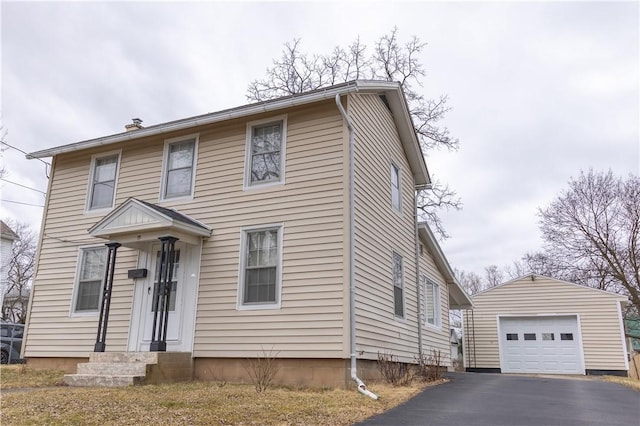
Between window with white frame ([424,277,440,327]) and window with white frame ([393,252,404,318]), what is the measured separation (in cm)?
261

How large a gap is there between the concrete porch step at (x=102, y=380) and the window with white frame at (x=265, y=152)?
13.7ft

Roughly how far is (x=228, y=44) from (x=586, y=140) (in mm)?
19584

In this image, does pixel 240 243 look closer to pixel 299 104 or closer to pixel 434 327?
pixel 299 104

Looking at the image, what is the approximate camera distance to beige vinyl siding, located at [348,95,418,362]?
29.3 feet

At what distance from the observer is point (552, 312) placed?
1928cm

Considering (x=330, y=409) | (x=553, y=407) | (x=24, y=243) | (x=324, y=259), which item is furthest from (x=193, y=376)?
(x=24, y=243)

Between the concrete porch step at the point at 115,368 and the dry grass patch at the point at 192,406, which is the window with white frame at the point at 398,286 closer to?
the dry grass patch at the point at 192,406

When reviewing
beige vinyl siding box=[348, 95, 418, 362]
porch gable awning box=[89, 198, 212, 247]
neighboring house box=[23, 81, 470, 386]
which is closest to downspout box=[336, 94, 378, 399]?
neighboring house box=[23, 81, 470, 386]

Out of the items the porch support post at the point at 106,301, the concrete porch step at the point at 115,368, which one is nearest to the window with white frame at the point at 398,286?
the concrete porch step at the point at 115,368

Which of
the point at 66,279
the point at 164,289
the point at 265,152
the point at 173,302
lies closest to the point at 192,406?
the point at 164,289

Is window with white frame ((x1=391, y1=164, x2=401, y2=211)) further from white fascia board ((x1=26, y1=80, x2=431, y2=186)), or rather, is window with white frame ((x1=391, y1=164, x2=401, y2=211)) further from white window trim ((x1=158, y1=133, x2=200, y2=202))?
white window trim ((x1=158, y1=133, x2=200, y2=202))

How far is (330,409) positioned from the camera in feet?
19.9

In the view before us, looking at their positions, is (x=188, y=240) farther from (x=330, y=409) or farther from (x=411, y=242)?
(x=411, y=242)

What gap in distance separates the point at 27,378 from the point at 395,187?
8.90 metres
